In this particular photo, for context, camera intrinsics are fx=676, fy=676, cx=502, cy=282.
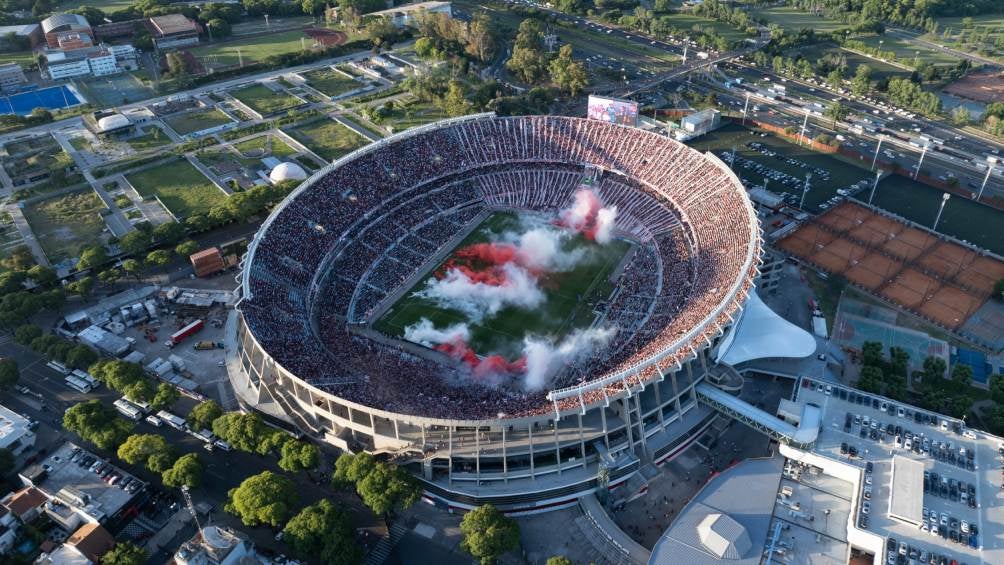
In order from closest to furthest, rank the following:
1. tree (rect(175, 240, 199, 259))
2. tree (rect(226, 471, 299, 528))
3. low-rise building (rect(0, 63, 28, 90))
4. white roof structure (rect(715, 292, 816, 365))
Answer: tree (rect(226, 471, 299, 528)) → white roof structure (rect(715, 292, 816, 365)) → tree (rect(175, 240, 199, 259)) → low-rise building (rect(0, 63, 28, 90))

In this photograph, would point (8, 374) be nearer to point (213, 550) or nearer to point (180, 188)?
point (213, 550)

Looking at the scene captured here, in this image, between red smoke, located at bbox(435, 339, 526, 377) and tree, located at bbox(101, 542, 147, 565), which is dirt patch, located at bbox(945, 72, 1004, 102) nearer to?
red smoke, located at bbox(435, 339, 526, 377)

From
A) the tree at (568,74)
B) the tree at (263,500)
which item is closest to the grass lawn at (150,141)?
the tree at (568,74)

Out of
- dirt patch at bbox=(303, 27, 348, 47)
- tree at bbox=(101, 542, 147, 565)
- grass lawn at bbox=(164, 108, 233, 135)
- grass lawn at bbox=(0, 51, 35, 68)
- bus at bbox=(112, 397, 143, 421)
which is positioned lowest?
bus at bbox=(112, 397, 143, 421)

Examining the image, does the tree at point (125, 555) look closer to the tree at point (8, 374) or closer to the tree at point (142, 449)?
the tree at point (142, 449)

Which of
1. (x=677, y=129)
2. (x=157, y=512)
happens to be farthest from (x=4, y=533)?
(x=677, y=129)

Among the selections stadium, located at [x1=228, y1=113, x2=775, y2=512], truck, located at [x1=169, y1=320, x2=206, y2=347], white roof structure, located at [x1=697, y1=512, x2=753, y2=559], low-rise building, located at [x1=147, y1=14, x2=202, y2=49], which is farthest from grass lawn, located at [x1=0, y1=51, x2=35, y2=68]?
white roof structure, located at [x1=697, y1=512, x2=753, y2=559]

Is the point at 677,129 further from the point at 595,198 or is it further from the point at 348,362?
the point at 348,362
